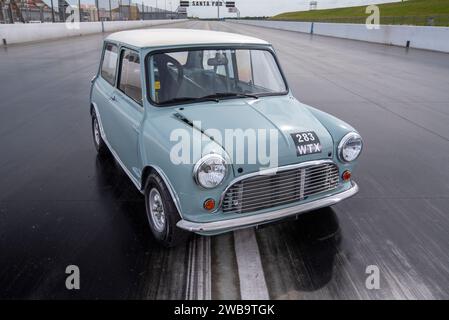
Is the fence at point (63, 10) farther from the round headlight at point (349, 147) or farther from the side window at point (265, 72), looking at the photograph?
the round headlight at point (349, 147)

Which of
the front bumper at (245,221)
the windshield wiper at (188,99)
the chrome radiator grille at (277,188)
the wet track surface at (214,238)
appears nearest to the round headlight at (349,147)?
the chrome radiator grille at (277,188)

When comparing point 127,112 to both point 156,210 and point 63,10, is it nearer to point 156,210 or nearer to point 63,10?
point 156,210

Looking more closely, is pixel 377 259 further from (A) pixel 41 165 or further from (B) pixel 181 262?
(A) pixel 41 165

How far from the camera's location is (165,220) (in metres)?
2.99

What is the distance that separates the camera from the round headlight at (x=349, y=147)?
3150 millimetres

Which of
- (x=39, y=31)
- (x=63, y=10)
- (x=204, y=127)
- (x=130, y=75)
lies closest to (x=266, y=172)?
(x=204, y=127)

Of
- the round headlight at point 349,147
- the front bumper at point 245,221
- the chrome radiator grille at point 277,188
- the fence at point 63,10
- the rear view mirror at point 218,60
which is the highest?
the fence at point 63,10

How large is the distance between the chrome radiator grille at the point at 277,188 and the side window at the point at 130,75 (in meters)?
1.40

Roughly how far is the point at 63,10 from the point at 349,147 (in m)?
33.7

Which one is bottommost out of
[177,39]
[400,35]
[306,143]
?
[306,143]

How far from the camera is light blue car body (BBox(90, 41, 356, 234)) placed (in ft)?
8.98

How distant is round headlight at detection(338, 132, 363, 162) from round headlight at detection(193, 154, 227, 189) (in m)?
1.13

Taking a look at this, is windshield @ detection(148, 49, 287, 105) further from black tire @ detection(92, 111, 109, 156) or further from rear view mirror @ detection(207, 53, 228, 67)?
black tire @ detection(92, 111, 109, 156)
